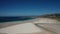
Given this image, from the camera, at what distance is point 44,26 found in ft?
5.08

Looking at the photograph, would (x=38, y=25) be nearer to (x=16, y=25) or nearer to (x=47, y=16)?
(x=47, y=16)

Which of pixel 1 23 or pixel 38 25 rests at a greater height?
pixel 1 23

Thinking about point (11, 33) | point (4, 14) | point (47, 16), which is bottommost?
point (11, 33)

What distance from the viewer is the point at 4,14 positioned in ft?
5.04

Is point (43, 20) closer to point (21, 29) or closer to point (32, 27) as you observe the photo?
point (32, 27)

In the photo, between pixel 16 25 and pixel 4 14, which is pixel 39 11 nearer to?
pixel 16 25

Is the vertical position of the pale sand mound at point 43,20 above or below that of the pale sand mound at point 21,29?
above

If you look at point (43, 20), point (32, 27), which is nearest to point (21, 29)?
point (32, 27)

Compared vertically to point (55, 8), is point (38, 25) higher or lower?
lower

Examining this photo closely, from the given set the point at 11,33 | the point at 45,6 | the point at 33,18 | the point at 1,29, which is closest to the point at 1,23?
the point at 1,29

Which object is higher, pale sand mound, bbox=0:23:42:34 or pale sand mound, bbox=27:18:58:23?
pale sand mound, bbox=27:18:58:23

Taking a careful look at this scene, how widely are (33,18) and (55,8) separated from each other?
13.0 inches

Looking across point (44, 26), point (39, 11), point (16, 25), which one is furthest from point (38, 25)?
point (16, 25)

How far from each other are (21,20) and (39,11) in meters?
0.28
